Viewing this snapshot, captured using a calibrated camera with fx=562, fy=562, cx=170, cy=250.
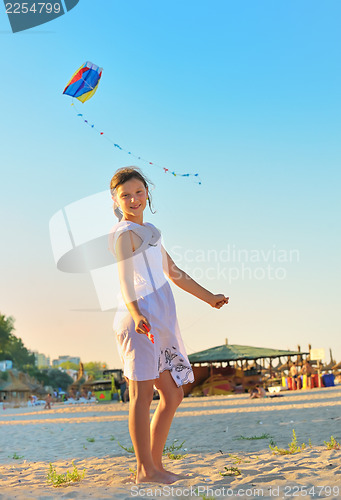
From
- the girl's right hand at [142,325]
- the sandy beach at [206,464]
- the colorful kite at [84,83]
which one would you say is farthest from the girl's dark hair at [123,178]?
the colorful kite at [84,83]

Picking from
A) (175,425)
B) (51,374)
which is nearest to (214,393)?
(175,425)

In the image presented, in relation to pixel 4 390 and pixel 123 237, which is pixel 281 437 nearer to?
pixel 123 237

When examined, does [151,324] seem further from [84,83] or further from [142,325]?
[84,83]

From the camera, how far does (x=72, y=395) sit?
56.5 m

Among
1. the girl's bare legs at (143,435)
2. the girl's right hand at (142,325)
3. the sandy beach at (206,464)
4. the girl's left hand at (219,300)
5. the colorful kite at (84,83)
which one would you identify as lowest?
the sandy beach at (206,464)

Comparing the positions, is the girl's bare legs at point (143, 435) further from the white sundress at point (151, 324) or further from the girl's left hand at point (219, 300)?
the girl's left hand at point (219, 300)

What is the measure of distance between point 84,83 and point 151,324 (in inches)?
293

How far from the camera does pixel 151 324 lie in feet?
11.9

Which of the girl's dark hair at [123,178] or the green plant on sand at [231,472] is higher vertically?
the girl's dark hair at [123,178]

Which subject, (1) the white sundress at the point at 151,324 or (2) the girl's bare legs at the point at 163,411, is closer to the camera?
(1) the white sundress at the point at 151,324

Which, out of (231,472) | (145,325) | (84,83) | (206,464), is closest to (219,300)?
(145,325)

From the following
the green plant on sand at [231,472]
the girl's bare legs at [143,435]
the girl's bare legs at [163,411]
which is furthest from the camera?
the green plant on sand at [231,472]

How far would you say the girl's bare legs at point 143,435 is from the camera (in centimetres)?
346

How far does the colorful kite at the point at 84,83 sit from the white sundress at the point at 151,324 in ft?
22.4
